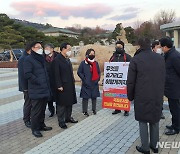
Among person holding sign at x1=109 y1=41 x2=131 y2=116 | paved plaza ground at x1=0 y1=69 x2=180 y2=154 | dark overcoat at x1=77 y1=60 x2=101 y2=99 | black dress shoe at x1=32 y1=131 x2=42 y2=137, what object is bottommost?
paved plaza ground at x1=0 y1=69 x2=180 y2=154

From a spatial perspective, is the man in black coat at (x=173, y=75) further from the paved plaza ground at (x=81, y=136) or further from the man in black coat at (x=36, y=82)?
the man in black coat at (x=36, y=82)

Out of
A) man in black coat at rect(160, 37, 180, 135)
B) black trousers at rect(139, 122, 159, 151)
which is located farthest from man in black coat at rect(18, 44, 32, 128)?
man in black coat at rect(160, 37, 180, 135)

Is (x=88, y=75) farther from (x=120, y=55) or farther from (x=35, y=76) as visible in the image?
(x=35, y=76)

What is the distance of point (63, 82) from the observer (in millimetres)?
5617

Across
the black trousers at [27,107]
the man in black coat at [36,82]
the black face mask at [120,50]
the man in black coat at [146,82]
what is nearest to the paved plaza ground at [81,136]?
the black trousers at [27,107]

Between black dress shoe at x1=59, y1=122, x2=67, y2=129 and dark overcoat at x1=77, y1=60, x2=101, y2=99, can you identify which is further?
dark overcoat at x1=77, y1=60, x2=101, y2=99

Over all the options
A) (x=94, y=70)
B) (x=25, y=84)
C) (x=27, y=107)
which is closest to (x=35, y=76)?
(x=25, y=84)

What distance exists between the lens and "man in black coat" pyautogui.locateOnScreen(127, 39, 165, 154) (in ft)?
12.9

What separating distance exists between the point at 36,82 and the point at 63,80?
72 cm

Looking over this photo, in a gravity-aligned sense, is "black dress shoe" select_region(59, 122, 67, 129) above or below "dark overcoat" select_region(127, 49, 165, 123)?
below

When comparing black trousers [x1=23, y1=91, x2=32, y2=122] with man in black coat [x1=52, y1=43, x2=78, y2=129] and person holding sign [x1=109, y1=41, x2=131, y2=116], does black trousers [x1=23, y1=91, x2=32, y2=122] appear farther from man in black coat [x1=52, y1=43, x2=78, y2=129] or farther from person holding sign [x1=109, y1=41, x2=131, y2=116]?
person holding sign [x1=109, y1=41, x2=131, y2=116]

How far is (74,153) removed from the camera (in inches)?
170

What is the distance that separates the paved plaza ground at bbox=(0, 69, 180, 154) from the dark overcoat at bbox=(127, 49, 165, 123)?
0.79 m

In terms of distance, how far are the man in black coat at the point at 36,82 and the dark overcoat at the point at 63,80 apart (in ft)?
1.11
